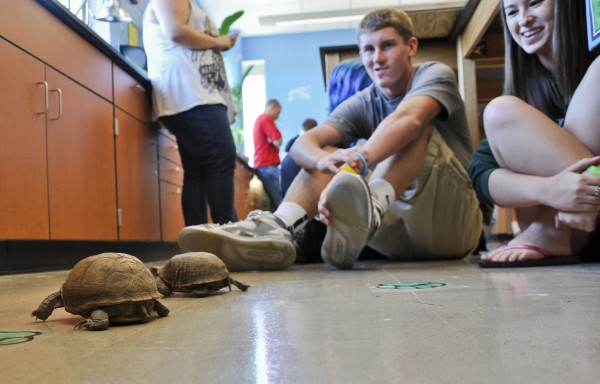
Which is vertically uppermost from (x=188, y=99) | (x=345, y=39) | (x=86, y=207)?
(x=345, y=39)

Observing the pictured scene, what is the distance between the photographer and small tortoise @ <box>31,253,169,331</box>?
0.75 meters

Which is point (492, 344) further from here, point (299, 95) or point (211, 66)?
point (299, 95)

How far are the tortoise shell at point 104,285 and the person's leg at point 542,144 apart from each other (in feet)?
3.12

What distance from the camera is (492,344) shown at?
51 cm

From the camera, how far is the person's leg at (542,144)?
126 cm

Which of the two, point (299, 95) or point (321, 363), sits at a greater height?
point (299, 95)

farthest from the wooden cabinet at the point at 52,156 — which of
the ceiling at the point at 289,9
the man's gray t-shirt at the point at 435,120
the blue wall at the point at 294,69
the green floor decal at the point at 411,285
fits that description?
the blue wall at the point at 294,69

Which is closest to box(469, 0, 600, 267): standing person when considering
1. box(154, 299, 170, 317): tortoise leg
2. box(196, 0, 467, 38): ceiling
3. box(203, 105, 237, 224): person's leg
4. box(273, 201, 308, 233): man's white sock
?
box(273, 201, 308, 233): man's white sock

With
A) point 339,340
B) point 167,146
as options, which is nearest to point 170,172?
point 167,146

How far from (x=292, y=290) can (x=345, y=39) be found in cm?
866

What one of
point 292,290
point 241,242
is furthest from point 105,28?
point 292,290

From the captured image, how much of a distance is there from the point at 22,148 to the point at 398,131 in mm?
1238

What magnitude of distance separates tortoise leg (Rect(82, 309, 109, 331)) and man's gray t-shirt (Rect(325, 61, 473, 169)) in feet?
4.01

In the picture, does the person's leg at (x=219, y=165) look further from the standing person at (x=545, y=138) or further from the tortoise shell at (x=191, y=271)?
the tortoise shell at (x=191, y=271)
